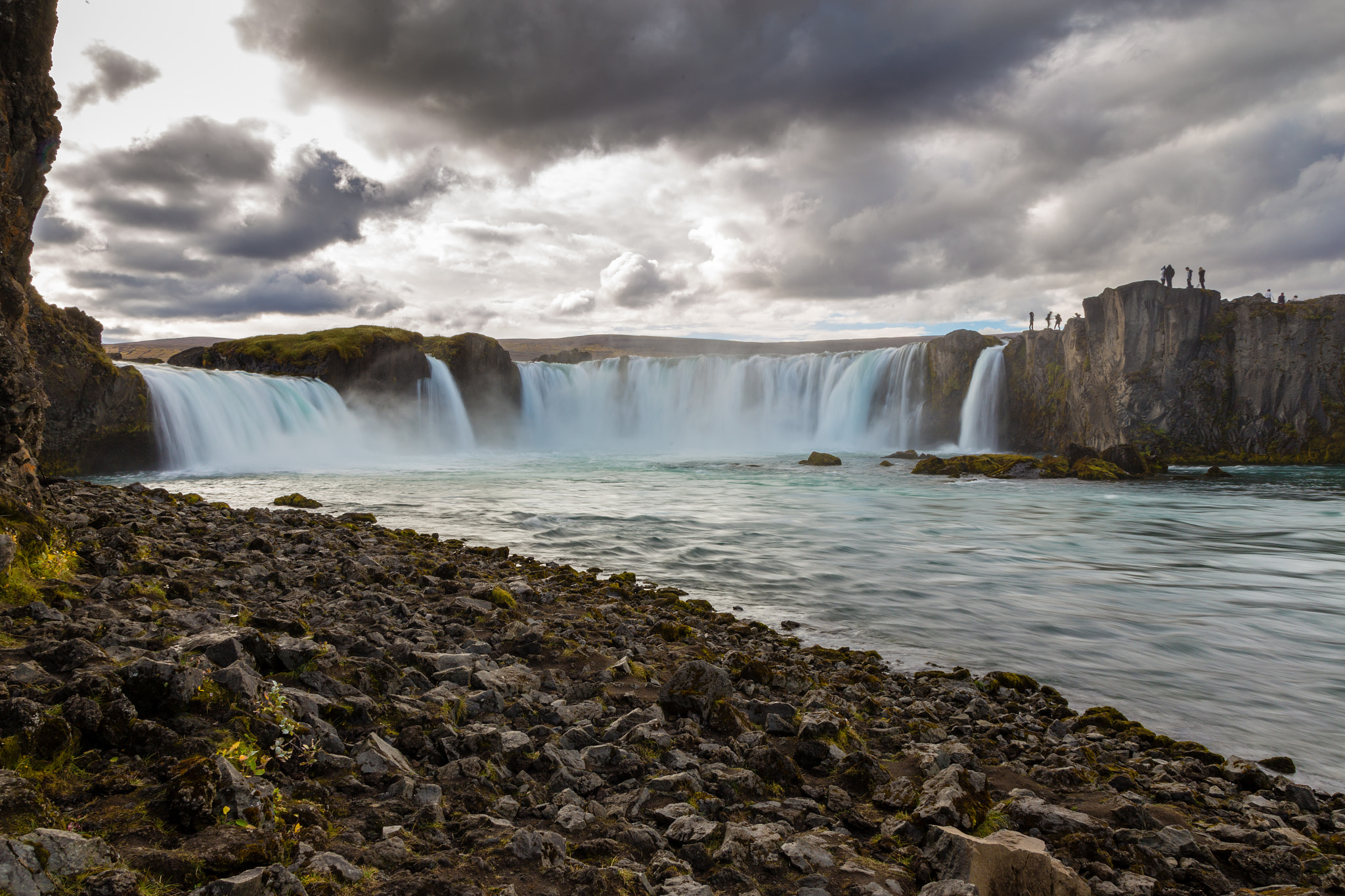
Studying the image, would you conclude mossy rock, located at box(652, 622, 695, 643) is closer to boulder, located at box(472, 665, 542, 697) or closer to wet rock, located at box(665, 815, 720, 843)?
boulder, located at box(472, 665, 542, 697)

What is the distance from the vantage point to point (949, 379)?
54.8 m

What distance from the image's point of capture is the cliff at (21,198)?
6000 mm

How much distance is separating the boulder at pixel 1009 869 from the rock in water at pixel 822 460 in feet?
122

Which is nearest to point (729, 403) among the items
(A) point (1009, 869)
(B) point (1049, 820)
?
(B) point (1049, 820)

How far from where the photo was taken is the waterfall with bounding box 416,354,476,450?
5475cm

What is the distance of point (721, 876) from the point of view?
2914 mm

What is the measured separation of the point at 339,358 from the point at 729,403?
35374 millimetres

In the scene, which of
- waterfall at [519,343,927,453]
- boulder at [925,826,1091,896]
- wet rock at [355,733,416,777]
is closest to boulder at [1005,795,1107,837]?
boulder at [925,826,1091,896]

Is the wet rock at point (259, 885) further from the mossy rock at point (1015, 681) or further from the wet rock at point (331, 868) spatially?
the mossy rock at point (1015, 681)

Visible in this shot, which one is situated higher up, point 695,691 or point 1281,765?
point 695,691

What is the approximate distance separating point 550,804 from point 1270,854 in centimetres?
393

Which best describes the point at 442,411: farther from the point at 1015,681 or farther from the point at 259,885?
the point at 259,885

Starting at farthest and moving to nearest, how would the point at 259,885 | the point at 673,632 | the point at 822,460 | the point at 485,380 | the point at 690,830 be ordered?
1. the point at 485,380
2. the point at 822,460
3. the point at 673,632
4. the point at 690,830
5. the point at 259,885

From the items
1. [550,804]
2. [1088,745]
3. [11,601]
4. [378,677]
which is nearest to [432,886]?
[550,804]
